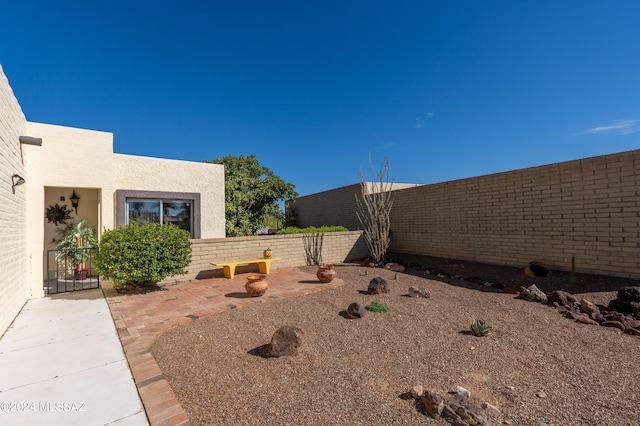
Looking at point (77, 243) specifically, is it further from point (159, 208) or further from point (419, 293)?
point (419, 293)

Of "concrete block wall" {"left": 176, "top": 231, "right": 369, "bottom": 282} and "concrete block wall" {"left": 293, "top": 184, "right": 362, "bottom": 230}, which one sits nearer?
"concrete block wall" {"left": 176, "top": 231, "right": 369, "bottom": 282}

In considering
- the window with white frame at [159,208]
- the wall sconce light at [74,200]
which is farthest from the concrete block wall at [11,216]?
the wall sconce light at [74,200]

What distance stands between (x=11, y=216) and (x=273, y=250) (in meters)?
5.80

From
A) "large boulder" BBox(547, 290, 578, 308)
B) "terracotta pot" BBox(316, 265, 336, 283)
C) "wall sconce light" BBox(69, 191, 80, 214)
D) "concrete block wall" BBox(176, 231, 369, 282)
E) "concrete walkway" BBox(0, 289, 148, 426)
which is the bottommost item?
"large boulder" BBox(547, 290, 578, 308)

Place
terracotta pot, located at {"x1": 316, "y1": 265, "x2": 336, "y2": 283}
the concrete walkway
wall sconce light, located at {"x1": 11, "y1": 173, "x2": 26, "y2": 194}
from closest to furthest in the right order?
the concrete walkway, wall sconce light, located at {"x1": 11, "y1": 173, "x2": 26, "y2": 194}, terracotta pot, located at {"x1": 316, "y1": 265, "x2": 336, "y2": 283}

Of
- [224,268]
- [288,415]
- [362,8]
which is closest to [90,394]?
[288,415]

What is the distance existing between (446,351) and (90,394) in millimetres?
3636

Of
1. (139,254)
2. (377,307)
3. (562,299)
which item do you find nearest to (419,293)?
(377,307)

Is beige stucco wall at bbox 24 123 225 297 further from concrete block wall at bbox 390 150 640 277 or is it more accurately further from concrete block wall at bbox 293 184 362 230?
concrete block wall at bbox 390 150 640 277

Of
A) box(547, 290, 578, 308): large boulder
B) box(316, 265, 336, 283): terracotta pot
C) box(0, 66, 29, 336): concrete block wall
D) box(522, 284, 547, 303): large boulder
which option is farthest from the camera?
box(316, 265, 336, 283): terracotta pot

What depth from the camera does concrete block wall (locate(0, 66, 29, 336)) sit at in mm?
3957

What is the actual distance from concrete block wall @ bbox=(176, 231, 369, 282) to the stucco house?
1.75m

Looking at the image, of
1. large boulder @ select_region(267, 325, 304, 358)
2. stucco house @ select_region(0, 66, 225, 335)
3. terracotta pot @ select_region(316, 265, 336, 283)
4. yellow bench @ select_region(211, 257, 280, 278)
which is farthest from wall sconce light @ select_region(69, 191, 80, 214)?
large boulder @ select_region(267, 325, 304, 358)

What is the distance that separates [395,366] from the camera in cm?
283
